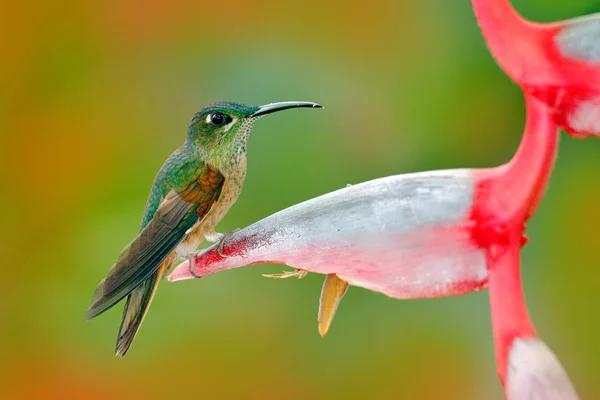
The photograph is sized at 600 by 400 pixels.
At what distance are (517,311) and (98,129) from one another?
25.0 inches

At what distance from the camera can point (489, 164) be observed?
2.42 ft

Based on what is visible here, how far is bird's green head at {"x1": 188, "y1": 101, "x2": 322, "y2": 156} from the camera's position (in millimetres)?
465

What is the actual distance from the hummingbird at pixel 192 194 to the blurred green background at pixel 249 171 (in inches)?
11.2

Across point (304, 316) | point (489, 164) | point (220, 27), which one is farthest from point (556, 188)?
point (220, 27)

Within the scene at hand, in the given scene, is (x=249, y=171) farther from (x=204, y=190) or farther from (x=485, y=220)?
(x=485, y=220)

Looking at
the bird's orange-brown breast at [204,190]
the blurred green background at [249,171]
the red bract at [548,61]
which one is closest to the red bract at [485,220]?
the red bract at [548,61]

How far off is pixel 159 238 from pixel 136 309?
0.05 m

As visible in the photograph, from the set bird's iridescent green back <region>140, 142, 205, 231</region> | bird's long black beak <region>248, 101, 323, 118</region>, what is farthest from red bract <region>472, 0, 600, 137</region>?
bird's iridescent green back <region>140, 142, 205, 231</region>

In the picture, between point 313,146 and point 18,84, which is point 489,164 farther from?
point 18,84

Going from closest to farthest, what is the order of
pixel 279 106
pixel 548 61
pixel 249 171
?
pixel 548 61 → pixel 279 106 → pixel 249 171

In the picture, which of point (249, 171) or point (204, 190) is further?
point (249, 171)

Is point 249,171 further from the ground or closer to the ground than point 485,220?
closer to the ground

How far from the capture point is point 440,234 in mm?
313

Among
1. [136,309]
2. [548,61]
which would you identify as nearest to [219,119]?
[136,309]
